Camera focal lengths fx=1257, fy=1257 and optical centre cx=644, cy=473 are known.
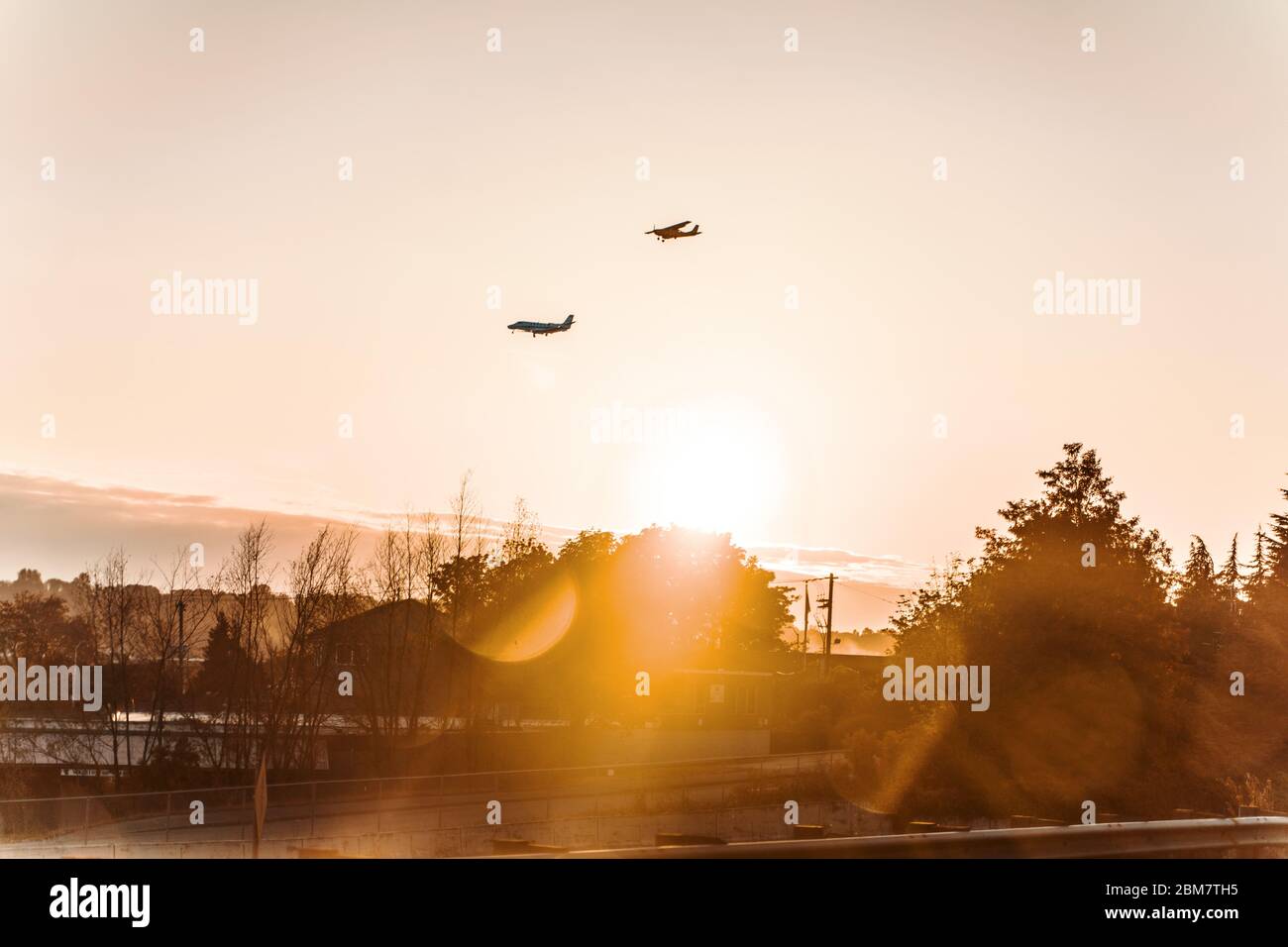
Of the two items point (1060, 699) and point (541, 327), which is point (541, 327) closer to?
point (541, 327)

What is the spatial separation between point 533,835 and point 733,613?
7560 centimetres

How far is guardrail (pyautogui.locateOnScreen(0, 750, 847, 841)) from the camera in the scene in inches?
1261

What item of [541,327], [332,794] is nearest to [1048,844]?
[332,794]

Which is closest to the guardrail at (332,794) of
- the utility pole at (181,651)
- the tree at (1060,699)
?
the tree at (1060,699)

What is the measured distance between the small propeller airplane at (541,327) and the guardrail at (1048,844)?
2148 inches

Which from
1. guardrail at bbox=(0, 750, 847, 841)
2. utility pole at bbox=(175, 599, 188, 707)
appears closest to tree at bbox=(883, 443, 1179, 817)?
guardrail at bbox=(0, 750, 847, 841)

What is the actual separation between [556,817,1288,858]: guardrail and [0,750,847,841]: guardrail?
87.9 feet

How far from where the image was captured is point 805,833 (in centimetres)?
848

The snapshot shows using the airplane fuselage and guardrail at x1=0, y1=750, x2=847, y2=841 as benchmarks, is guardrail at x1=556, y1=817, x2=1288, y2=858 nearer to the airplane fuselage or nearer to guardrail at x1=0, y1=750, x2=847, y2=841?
guardrail at x1=0, y1=750, x2=847, y2=841

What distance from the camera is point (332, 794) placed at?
138 ft

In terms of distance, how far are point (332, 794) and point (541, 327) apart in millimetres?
28255
